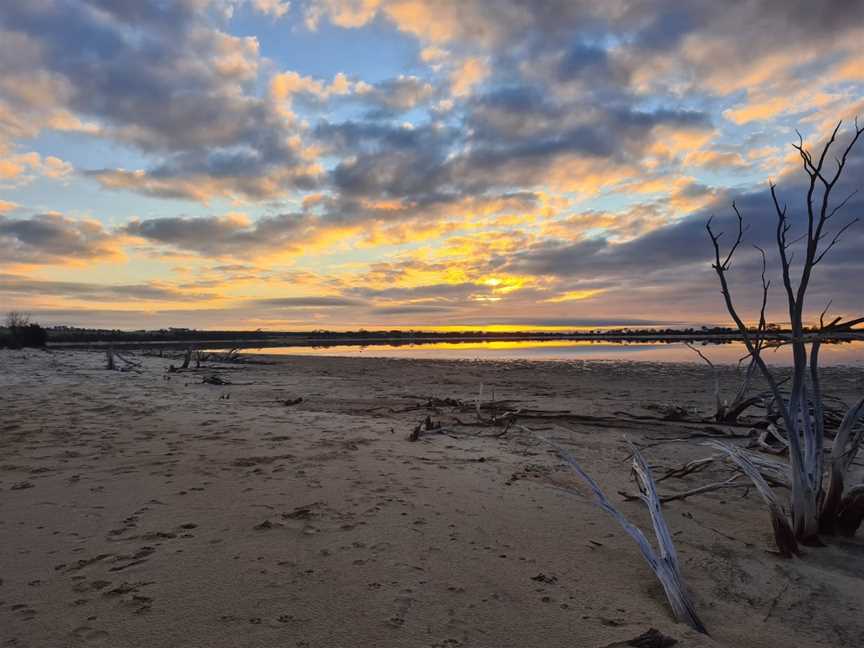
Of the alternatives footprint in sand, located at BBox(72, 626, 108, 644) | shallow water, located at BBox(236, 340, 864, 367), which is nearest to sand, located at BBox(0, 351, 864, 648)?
footprint in sand, located at BBox(72, 626, 108, 644)

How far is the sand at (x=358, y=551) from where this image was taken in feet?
8.05

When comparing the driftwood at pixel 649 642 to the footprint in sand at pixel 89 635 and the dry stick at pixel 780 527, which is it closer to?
the dry stick at pixel 780 527

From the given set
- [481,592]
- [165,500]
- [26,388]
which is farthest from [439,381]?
[481,592]

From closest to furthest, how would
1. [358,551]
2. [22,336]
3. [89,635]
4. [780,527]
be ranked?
[89,635] < [358,551] < [780,527] < [22,336]

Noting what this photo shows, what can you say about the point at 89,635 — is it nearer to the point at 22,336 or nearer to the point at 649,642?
the point at 649,642

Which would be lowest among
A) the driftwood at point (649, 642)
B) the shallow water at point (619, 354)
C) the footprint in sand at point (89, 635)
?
the driftwood at point (649, 642)

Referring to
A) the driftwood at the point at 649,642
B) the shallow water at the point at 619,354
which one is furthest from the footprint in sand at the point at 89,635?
the shallow water at the point at 619,354

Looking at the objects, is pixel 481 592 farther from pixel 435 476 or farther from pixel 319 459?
pixel 319 459

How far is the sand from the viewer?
96.6 inches

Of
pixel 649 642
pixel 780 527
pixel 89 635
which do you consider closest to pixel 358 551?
pixel 89 635

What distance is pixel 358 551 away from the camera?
3.21 metres

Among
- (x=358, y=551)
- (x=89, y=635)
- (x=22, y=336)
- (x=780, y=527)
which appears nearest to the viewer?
(x=89, y=635)

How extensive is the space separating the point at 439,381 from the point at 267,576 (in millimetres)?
13954

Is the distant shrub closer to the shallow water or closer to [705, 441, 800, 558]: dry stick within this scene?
the shallow water
